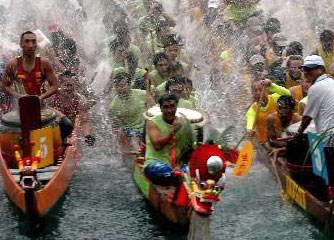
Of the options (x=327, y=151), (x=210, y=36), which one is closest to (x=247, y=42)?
(x=210, y=36)

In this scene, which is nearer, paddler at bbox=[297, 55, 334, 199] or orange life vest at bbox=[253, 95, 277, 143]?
paddler at bbox=[297, 55, 334, 199]

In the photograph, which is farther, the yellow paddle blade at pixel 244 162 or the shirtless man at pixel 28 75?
the shirtless man at pixel 28 75

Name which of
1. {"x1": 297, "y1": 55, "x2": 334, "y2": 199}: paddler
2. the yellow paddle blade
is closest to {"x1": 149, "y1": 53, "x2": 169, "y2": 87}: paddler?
{"x1": 297, "y1": 55, "x2": 334, "y2": 199}: paddler

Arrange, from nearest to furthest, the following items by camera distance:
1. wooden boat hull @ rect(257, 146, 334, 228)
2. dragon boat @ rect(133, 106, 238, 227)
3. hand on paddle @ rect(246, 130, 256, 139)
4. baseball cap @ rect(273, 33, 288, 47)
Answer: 1. dragon boat @ rect(133, 106, 238, 227)
2. wooden boat hull @ rect(257, 146, 334, 228)
3. hand on paddle @ rect(246, 130, 256, 139)
4. baseball cap @ rect(273, 33, 288, 47)

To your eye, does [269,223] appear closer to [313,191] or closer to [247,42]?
[313,191]

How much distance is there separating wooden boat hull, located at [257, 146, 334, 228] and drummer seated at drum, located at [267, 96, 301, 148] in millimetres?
219

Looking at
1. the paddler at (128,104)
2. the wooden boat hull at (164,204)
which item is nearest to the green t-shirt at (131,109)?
the paddler at (128,104)

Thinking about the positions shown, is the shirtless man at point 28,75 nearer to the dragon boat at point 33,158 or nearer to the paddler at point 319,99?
the dragon boat at point 33,158

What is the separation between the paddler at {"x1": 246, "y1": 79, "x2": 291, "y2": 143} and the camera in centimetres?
1065

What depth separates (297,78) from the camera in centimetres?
1175

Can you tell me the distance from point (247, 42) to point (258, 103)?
5.17 meters

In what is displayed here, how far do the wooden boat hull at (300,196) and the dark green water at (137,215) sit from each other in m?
0.17

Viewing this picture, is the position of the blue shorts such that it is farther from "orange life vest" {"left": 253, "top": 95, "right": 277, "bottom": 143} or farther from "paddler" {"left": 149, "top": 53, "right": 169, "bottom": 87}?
"paddler" {"left": 149, "top": 53, "right": 169, "bottom": 87}

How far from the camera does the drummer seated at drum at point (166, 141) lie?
8406 millimetres
